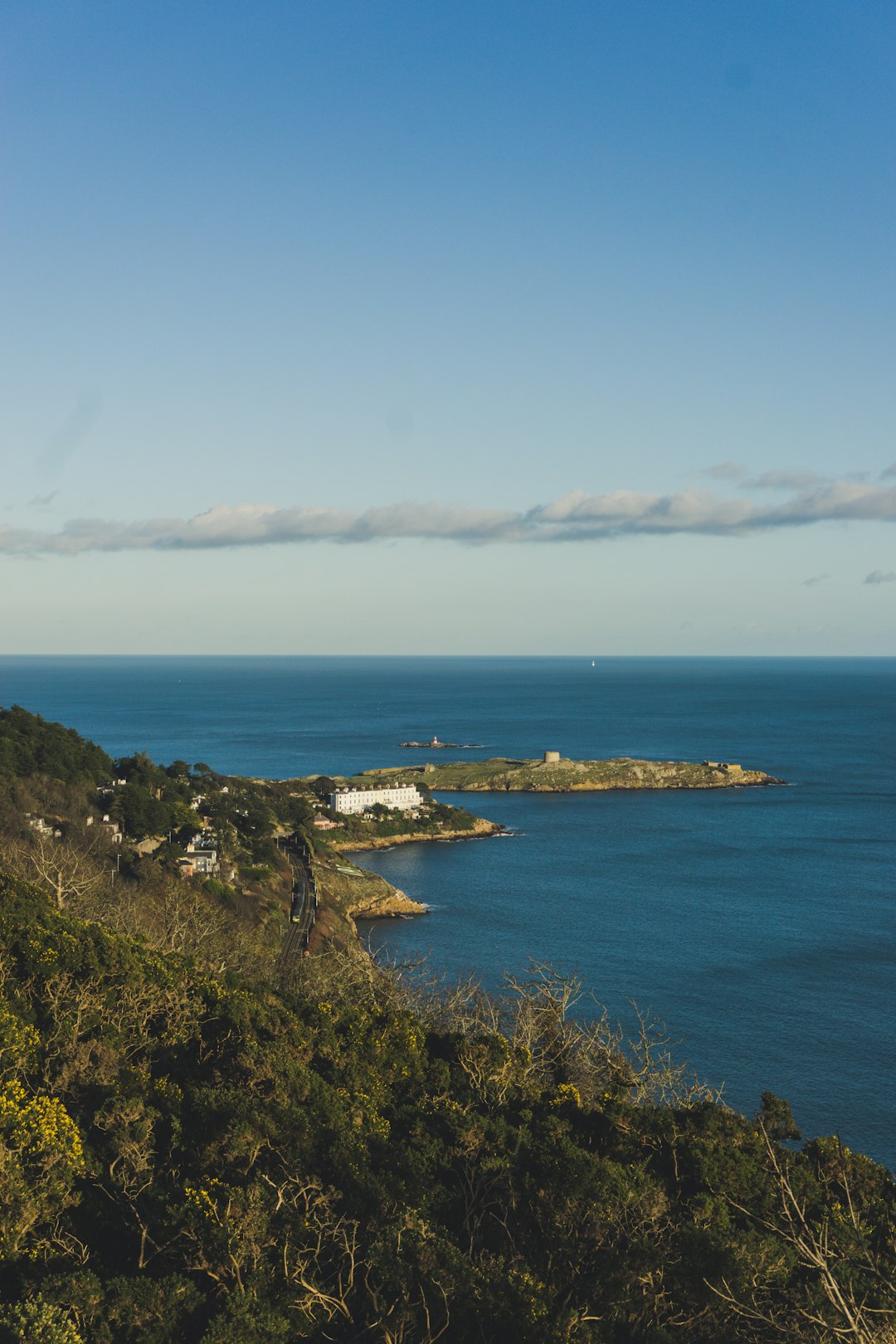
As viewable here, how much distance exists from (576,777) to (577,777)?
0.17 m

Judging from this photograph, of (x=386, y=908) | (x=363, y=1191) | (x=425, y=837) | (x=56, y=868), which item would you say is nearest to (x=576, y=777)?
(x=425, y=837)

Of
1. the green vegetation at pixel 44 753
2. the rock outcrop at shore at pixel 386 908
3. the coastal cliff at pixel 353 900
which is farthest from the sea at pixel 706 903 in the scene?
the green vegetation at pixel 44 753

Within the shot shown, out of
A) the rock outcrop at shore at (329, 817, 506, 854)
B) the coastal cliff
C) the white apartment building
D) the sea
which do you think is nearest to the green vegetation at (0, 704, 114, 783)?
the coastal cliff

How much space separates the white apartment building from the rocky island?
13664 mm

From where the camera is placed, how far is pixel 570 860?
66688 millimetres

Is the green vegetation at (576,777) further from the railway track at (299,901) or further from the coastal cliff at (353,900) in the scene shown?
the coastal cliff at (353,900)

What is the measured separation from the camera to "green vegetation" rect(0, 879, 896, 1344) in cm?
1038

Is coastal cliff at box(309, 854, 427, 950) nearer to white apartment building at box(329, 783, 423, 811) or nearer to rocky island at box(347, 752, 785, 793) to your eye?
white apartment building at box(329, 783, 423, 811)

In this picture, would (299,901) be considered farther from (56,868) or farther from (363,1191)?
(363,1191)

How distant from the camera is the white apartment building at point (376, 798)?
80625 mm

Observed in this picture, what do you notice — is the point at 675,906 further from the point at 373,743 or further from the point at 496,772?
the point at 373,743

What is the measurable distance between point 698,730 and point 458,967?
11347cm

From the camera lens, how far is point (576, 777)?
10219cm

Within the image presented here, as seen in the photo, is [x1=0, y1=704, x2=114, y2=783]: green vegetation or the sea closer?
the sea
